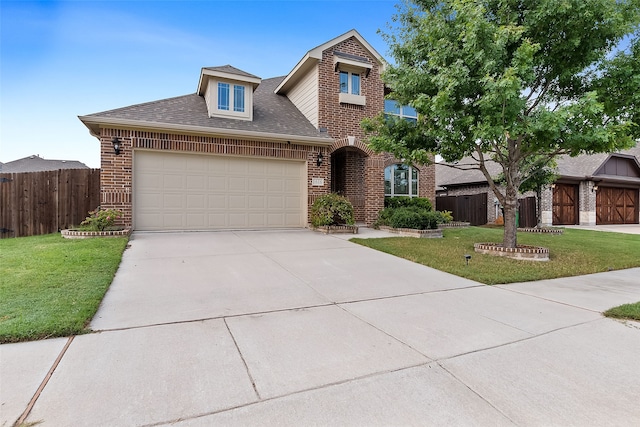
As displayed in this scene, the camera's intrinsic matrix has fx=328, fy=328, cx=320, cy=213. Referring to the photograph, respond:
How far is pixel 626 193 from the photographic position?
2106 cm

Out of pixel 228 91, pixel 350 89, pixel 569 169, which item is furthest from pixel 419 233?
pixel 569 169

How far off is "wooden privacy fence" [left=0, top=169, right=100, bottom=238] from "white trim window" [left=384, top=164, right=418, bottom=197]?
10067mm

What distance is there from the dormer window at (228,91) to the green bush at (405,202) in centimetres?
613

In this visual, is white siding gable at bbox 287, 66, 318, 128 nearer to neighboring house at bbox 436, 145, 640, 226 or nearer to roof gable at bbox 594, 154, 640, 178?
neighboring house at bbox 436, 145, 640, 226

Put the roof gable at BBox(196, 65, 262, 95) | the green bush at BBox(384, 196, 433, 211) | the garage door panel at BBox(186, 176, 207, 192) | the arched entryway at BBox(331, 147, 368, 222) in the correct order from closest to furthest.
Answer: the garage door panel at BBox(186, 176, 207, 192), the roof gable at BBox(196, 65, 262, 95), the green bush at BBox(384, 196, 433, 211), the arched entryway at BBox(331, 147, 368, 222)

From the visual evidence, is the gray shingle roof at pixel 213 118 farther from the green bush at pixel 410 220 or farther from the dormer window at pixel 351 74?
the green bush at pixel 410 220

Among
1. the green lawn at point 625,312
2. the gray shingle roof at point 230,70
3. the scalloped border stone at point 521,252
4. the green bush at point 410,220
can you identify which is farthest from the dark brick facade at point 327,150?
the green lawn at point 625,312

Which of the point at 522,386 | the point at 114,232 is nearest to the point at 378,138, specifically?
the point at 522,386

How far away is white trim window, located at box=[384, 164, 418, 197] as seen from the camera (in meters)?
13.5

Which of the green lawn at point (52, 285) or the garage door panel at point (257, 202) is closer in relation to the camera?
the green lawn at point (52, 285)

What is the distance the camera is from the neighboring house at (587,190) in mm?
18375

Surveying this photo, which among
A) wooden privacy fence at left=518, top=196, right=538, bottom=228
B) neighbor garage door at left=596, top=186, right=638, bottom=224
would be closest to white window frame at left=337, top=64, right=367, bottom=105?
wooden privacy fence at left=518, top=196, right=538, bottom=228

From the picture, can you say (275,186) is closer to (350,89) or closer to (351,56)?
(350,89)

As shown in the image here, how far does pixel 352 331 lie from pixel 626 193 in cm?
2647
